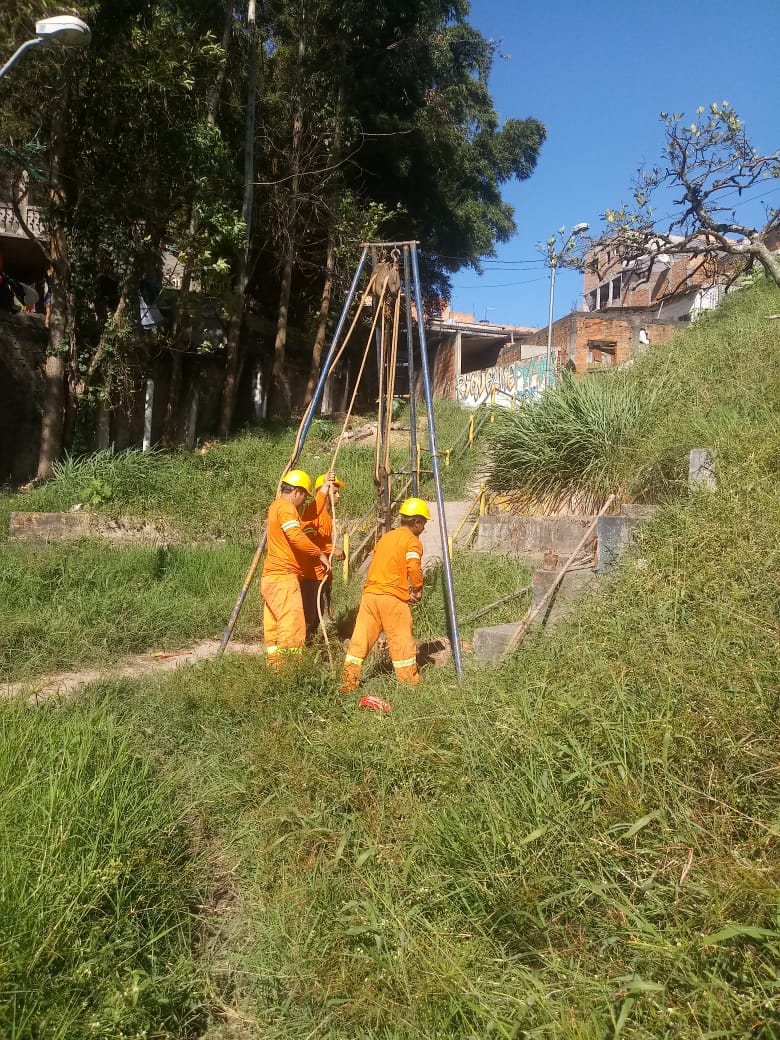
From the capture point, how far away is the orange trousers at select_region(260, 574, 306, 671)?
18.5 ft

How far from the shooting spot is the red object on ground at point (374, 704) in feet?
15.0

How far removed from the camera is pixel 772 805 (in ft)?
8.96

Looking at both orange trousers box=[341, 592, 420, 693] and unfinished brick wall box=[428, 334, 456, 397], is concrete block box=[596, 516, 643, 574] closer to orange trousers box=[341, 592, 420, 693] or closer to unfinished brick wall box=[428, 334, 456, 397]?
orange trousers box=[341, 592, 420, 693]

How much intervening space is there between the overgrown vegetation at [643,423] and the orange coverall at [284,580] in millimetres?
3120

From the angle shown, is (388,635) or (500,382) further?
(500,382)

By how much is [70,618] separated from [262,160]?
12501mm

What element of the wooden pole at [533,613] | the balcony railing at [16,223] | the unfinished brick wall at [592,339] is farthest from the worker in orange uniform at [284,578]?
the unfinished brick wall at [592,339]

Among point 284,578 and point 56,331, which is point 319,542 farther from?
point 56,331

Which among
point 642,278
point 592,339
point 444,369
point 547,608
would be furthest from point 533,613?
point 444,369

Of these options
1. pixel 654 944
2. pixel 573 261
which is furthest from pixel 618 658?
pixel 573 261

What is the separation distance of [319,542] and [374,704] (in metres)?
2.21

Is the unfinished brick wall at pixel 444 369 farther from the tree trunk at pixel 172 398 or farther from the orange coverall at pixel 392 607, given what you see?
the orange coverall at pixel 392 607

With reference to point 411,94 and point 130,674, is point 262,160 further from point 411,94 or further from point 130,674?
point 130,674

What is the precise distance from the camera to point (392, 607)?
5.43 meters
